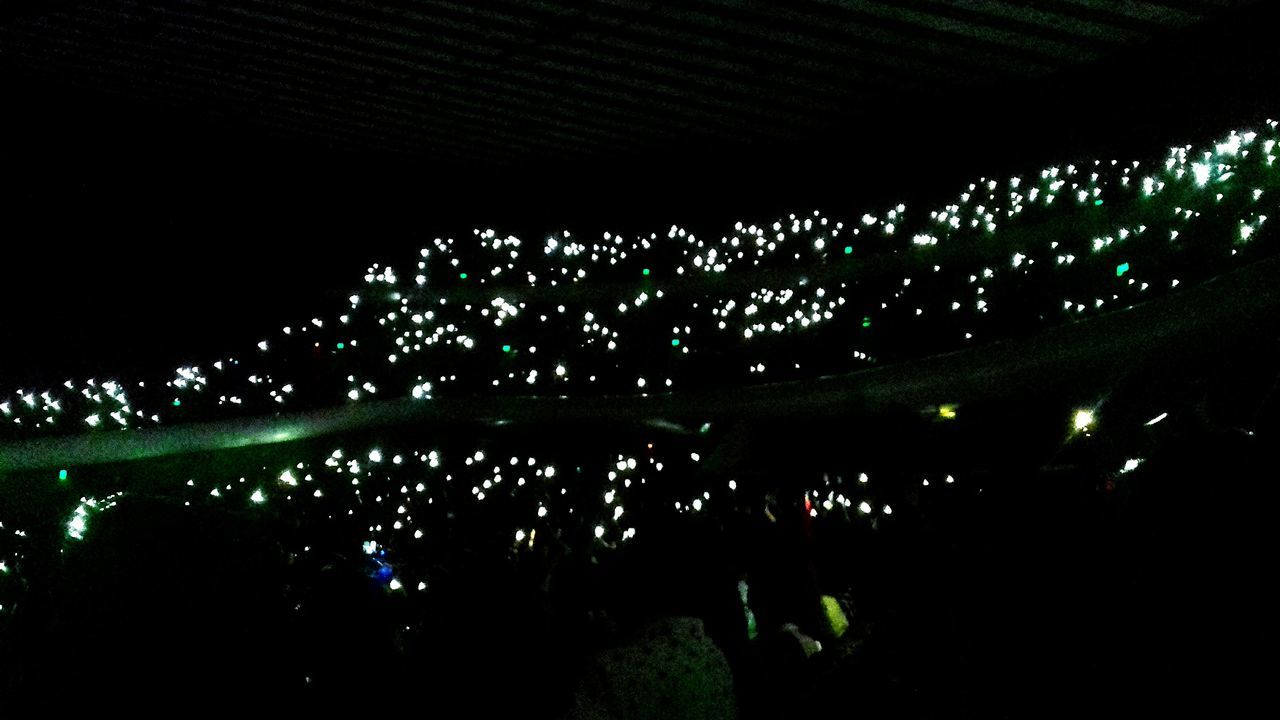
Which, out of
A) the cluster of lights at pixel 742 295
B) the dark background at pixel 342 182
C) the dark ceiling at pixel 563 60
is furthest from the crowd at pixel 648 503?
the dark ceiling at pixel 563 60

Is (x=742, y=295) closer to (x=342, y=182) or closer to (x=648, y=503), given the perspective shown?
(x=648, y=503)

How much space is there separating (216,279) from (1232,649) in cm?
593

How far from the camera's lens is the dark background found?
11.3ft

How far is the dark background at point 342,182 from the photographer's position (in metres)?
3.44

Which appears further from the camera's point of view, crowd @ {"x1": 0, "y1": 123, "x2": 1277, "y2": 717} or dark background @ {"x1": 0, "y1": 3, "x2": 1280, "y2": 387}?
dark background @ {"x1": 0, "y1": 3, "x2": 1280, "y2": 387}

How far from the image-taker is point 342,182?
495cm

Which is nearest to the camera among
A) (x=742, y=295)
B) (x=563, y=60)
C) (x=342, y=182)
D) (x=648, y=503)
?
(x=648, y=503)

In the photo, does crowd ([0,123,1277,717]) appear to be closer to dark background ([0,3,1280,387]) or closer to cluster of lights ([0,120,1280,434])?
cluster of lights ([0,120,1280,434])

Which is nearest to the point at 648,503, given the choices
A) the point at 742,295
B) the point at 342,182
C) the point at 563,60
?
the point at 742,295

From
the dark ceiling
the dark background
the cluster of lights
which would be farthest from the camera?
the dark background

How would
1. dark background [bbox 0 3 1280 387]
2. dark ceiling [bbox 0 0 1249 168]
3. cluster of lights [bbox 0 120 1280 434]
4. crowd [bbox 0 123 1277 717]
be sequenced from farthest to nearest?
dark background [bbox 0 3 1280 387]
dark ceiling [bbox 0 0 1249 168]
cluster of lights [bbox 0 120 1280 434]
crowd [bbox 0 123 1277 717]

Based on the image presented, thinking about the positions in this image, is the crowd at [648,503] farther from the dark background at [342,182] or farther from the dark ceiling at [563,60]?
the dark ceiling at [563,60]

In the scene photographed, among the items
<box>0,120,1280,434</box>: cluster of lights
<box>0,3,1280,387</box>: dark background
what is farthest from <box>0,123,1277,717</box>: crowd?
<box>0,3,1280,387</box>: dark background

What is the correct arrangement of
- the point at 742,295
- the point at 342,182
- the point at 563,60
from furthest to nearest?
the point at 342,182 < the point at 742,295 < the point at 563,60
